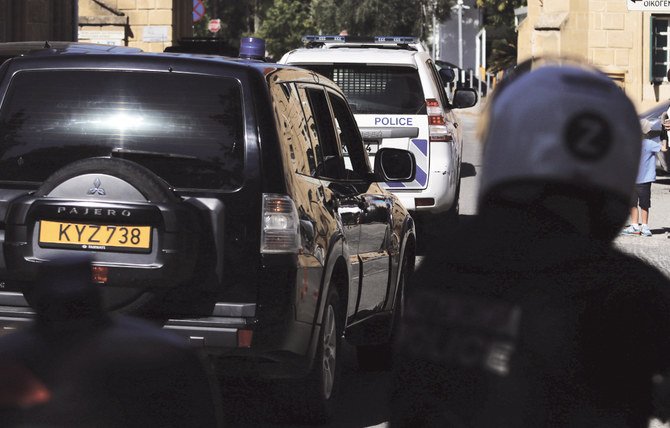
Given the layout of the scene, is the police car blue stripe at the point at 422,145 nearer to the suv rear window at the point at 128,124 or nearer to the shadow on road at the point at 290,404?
the shadow on road at the point at 290,404

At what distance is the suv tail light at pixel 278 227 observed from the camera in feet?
19.8

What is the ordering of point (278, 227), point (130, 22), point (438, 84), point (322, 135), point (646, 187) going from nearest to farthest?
point (278, 227)
point (322, 135)
point (438, 84)
point (646, 187)
point (130, 22)

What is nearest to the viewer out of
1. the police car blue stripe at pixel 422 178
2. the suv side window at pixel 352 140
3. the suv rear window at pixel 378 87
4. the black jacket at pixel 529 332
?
the black jacket at pixel 529 332

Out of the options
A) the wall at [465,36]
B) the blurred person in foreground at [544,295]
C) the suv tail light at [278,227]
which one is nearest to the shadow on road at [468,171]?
the suv tail light at [278,227]

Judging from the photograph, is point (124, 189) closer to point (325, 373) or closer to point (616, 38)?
point (325, 373)

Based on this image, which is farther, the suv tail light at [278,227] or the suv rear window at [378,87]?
the suv rear window at [378,87]

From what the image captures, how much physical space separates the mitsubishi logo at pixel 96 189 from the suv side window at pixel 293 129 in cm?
79

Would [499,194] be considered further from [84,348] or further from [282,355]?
[282,355]

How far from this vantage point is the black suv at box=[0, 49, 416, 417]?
595 cm

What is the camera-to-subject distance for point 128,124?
618cm

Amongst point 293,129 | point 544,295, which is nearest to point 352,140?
point 293,129

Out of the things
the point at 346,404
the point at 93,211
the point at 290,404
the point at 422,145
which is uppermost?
the point at 93,211

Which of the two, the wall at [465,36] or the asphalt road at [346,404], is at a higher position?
the wall at [465,36]

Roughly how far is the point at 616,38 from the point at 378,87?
26.6 m
